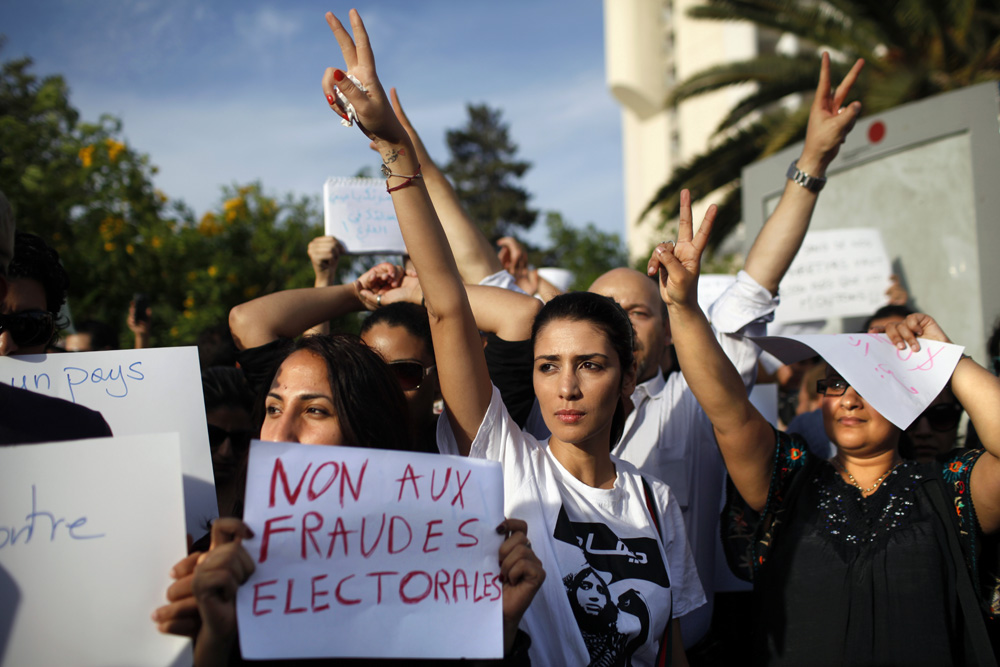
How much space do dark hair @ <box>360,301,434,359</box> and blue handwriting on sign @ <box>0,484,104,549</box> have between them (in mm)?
1491

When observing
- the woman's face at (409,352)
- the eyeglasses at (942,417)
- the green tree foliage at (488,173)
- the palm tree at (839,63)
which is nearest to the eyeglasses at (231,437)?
the woman's face at (409,352)

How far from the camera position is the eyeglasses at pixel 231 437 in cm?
285

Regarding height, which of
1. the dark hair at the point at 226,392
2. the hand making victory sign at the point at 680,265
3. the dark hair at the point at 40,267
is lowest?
the dark hair at the point at 226,392

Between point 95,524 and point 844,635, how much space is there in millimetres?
2042

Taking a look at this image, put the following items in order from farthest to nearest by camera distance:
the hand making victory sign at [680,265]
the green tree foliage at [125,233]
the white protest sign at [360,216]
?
the green tree foliage at [125,233]
the white protest sign at [360,216]
the hand making victory sign at [680,265]

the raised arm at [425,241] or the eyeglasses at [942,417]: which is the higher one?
the raised arm at [425,241]

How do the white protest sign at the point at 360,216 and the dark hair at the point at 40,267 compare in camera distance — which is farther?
the white protest sign at the point at 360,216

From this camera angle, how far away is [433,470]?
1701 mm

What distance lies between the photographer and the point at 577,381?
225 cm

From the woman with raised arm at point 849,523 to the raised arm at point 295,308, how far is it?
55.5 inches

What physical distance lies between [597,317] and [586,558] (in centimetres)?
71

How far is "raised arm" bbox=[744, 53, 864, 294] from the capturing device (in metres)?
2.94

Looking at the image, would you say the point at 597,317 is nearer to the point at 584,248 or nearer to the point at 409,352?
the point at 409,352

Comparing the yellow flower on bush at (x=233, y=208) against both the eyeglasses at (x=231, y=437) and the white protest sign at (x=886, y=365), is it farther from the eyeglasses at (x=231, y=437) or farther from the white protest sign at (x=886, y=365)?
the white protest sign at (x=886, y=365)
